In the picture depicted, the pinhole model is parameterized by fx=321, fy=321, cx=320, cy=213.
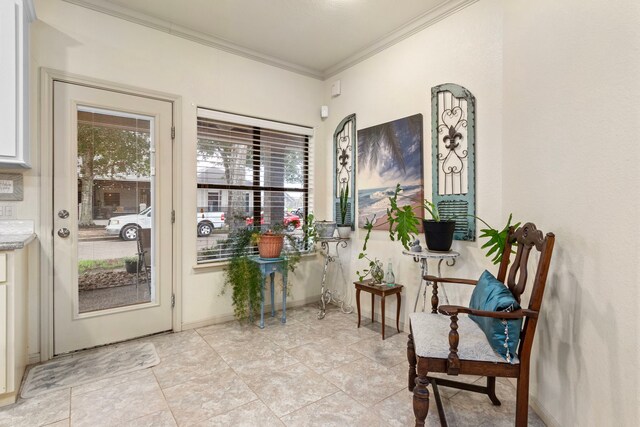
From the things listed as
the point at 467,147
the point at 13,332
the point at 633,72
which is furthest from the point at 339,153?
the point at 13,332

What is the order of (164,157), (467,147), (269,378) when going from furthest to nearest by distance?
(164,157), (467,147), (269,378)

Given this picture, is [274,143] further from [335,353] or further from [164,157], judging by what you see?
[335,353]

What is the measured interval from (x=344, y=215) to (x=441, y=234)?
1.31 m

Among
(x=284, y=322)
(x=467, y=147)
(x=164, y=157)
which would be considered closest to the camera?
(x=467, y=147)

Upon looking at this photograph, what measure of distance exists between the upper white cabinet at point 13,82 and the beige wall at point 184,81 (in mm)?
297

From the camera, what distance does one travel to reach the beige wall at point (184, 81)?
2398 mm

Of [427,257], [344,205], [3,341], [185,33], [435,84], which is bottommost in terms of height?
[3,341]

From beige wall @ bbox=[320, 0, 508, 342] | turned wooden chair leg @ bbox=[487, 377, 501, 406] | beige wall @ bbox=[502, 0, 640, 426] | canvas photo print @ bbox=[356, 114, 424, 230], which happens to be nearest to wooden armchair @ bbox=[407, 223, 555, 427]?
beige wall @ bbox=[502, 0, 640, 426]

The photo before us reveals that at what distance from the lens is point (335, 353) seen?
100 inches

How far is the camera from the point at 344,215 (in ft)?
11.6

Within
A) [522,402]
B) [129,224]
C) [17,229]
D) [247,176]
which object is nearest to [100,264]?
[129,224]

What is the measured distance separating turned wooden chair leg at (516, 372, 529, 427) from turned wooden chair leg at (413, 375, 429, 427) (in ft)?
1.37

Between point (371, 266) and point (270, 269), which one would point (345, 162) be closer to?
point (371, 266)

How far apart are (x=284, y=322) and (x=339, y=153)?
197 cm
